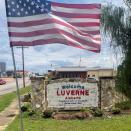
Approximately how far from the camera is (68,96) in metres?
24.2

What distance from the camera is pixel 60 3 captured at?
1178 cm

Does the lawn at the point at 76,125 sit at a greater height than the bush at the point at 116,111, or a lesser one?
greater

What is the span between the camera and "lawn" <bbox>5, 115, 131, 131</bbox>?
17.9m

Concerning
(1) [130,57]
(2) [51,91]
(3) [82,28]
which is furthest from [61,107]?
(3) [82,28]

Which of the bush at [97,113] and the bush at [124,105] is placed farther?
the bush at [124,105]

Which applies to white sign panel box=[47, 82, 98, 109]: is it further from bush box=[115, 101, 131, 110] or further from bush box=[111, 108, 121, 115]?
bush box=[115, 101, 131, 110]

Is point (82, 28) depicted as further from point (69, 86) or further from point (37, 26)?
point (69, 86)

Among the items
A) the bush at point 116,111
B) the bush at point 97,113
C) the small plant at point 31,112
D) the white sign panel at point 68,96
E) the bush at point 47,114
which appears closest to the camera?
the bush at point 47,114

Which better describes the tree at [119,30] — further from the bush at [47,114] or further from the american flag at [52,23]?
the american flag at [52,23]

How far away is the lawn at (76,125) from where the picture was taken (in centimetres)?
1787

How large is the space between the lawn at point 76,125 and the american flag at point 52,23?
6.49m

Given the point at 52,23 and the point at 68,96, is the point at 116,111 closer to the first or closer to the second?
the point at 68,96

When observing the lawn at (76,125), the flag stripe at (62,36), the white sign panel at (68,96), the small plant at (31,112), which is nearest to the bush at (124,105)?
the white sign panel at (68,96)

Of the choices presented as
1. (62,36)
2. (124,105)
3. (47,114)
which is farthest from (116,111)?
(62,36)
